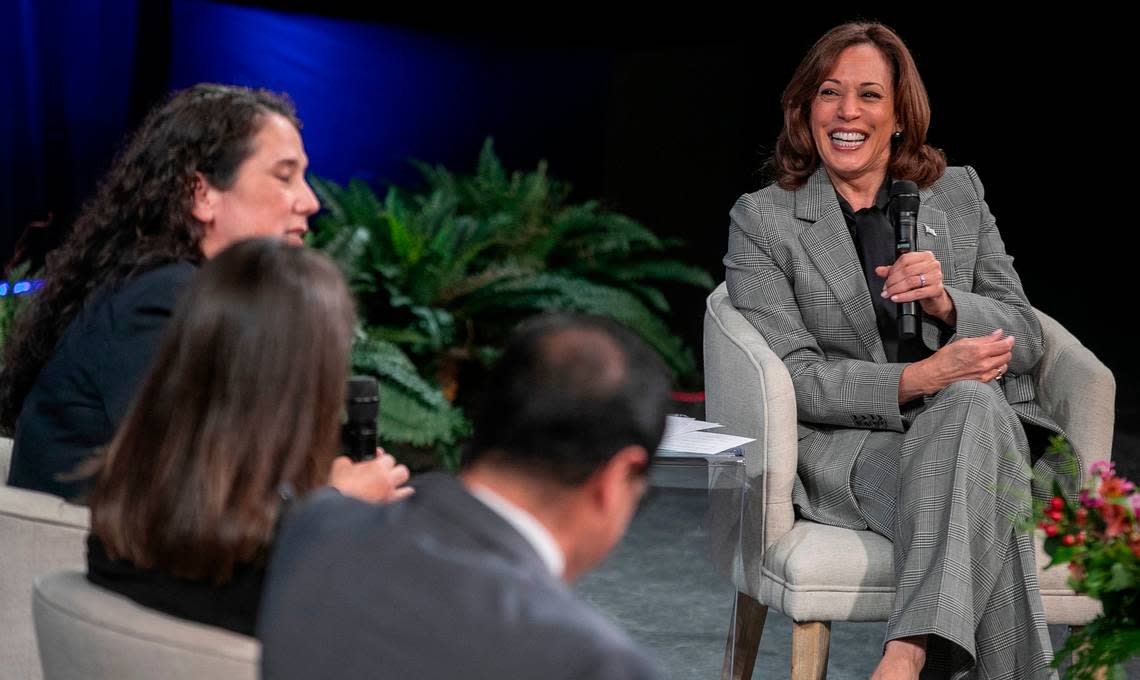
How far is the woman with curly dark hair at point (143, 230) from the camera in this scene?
1808mm

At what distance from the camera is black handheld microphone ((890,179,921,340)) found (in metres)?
2.56

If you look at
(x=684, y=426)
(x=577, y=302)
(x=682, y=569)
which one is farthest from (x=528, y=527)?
(x=577, y=302)

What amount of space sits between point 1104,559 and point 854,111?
1.42 m

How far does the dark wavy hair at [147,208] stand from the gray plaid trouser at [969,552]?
51.0 inches

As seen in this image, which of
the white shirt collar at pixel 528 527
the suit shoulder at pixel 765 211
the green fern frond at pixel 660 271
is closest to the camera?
the white shirt collar at pixel 528 527

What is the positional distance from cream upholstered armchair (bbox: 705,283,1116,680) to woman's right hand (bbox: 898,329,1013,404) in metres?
0.18

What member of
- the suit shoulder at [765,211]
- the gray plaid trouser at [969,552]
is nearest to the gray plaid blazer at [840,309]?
the suit shoulder at [765,211]

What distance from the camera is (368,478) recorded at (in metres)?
1.76

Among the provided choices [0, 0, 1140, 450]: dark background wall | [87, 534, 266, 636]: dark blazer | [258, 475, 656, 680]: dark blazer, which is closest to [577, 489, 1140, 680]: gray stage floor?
[87, 534, 266, 636]: dark blazer

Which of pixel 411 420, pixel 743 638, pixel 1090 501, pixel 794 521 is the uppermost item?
pixel 1090 501

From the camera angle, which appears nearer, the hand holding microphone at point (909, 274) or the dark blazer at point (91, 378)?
the dark blazer at point (91, 378)

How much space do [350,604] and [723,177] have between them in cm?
594

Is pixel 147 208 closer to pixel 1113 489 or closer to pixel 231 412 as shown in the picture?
pixel 231 412

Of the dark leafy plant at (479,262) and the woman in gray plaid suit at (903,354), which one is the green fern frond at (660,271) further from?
the woman in gray plaid suit at (903,354)
